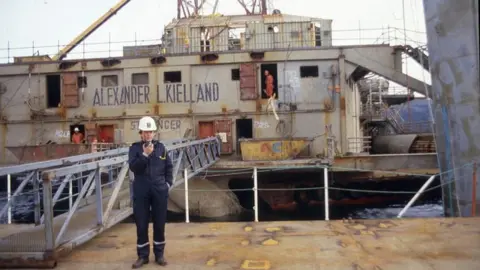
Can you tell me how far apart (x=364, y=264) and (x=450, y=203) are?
490 cm

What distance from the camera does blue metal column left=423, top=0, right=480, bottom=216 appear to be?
303 inches

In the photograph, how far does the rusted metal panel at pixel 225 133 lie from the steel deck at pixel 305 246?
12.8m

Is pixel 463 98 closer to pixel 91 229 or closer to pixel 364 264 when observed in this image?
pixel 364 264

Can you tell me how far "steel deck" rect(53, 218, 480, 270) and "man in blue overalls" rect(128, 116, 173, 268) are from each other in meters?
0.26

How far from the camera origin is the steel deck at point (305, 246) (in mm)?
4949

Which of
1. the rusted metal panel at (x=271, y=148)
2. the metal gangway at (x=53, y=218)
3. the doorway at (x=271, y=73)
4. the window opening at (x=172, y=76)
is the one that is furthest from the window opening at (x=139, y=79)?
the metal gangway at (x=53, y=218)

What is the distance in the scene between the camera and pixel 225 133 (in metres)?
20.2

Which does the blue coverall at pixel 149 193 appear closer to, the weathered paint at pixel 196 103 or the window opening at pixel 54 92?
the weathered paint at pixel 196 103

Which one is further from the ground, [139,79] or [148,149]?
[139,79]

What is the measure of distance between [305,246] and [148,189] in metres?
2.42

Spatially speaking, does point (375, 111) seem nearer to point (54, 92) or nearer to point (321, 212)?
point (321, 212)

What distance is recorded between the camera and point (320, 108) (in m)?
19.9

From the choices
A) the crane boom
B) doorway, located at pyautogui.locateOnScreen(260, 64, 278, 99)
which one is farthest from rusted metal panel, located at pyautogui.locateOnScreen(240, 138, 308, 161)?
the crane boom

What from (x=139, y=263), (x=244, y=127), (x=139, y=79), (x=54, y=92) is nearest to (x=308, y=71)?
(x=244, y=127)
